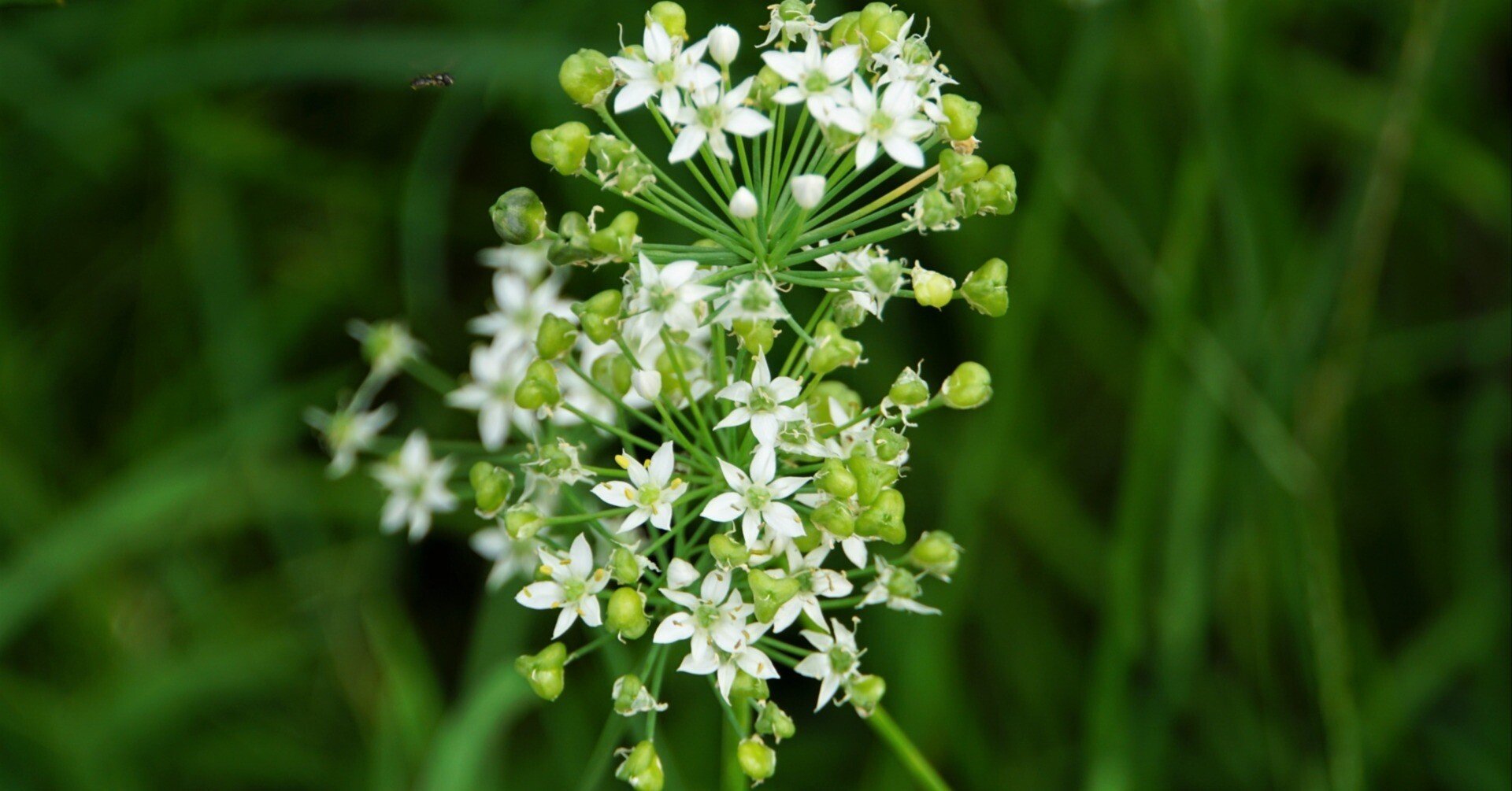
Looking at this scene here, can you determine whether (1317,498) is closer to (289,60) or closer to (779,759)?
(779,759)

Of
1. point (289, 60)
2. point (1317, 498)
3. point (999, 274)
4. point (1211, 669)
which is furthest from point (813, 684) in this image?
point (289, 60)

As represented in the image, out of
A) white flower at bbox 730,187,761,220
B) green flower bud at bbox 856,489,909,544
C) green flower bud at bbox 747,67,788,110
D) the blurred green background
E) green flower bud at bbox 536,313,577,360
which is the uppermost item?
green flower bud at bbox 747,67,788,110

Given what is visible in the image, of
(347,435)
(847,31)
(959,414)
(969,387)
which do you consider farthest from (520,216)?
(959,414)

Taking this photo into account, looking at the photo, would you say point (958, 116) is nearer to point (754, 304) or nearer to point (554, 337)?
point (754, 304)

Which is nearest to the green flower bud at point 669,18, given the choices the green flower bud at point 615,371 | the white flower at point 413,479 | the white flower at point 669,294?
the white flower at point 669,294

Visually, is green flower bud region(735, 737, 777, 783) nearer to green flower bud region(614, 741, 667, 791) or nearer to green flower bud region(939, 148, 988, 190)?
green flower bud region(614, 741, 667, 791)

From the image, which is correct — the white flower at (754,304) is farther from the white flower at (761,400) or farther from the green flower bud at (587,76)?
the green flower bud at (587,76)

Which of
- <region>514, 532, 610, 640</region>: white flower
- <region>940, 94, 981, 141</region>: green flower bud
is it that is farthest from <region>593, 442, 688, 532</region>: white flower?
<region>940, 94, 981, 141</region>: green flower bud

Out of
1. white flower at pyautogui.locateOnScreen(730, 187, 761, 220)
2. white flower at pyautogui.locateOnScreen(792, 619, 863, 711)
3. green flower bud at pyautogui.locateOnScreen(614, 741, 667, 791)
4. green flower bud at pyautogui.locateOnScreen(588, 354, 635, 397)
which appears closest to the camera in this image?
white flower at pyautogui.locateOnScreen(730, 187, 761, 220)
